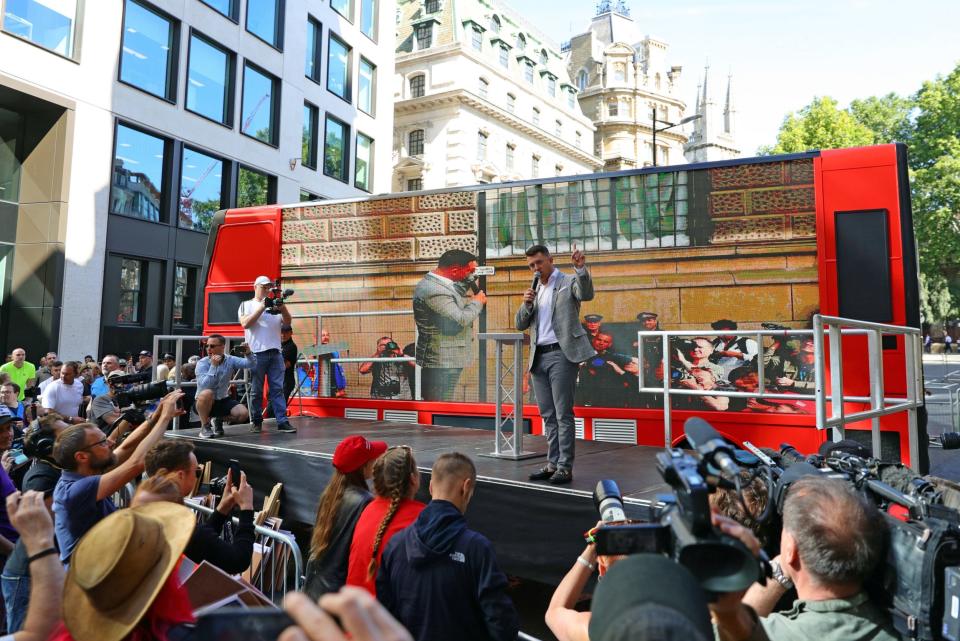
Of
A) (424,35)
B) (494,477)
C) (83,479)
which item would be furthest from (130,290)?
(424,35)

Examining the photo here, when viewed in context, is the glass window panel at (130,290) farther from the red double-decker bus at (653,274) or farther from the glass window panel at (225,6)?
the red double-decker bus at (653,274)

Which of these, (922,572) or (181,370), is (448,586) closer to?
(922,572)

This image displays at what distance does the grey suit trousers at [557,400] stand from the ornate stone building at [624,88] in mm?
52092

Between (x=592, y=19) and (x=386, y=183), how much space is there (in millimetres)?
52148

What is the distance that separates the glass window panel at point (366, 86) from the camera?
27500mm

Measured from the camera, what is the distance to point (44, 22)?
16359mm

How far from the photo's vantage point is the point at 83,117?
1709 cm

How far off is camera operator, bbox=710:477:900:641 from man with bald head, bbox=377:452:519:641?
120 centimetres

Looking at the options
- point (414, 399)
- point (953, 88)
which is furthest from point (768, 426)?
point (953, 88)

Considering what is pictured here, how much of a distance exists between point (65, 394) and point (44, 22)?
11.7 m

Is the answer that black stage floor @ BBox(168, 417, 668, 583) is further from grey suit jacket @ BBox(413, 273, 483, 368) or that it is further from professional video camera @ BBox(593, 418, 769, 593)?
professional video camera @ BBox(593, 418, 769, 593)

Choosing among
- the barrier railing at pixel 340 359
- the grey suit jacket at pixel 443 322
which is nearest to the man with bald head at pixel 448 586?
the grey suit jacket at pixel 443 322

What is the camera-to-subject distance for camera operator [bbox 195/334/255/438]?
302 inches

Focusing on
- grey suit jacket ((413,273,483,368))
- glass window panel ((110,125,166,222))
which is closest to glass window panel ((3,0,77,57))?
glass window panel ((110,125,166,222))
